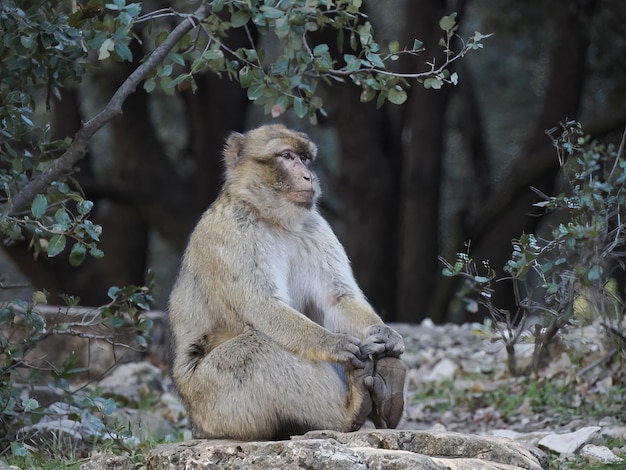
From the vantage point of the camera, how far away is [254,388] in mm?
4438

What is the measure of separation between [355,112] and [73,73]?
5.99 metres

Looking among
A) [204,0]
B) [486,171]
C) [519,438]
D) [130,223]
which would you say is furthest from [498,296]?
[204,0]

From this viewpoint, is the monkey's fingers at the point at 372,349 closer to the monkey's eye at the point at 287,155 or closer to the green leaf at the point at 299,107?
the monkey's eye at the point at 287,155

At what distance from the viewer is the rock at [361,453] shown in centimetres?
371

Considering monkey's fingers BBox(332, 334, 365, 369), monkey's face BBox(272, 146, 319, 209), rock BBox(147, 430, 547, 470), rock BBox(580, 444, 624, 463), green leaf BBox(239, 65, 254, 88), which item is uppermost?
green leaf BBox(239, 65, 254, 88)

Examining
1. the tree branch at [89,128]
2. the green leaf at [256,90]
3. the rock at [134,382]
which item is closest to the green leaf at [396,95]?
the green leaf at [256,90]

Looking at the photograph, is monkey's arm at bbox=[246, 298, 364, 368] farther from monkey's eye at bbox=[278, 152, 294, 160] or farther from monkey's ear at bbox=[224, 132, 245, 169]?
monkey's ear at bbox=[224, 132, 245, 169]

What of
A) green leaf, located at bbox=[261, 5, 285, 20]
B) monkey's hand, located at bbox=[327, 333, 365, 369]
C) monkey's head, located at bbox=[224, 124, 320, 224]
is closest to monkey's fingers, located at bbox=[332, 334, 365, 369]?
monkey's hand, located at bbox=[327, 333, 365, 369]

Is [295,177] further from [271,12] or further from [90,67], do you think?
[90,67]

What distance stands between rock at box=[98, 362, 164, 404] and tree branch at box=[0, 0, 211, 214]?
2.14 m

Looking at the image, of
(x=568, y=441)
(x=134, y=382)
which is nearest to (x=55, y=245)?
(x=568, y=441)

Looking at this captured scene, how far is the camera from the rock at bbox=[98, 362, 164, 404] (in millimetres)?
7113

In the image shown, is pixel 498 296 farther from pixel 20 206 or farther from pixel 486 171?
pixel 20 206

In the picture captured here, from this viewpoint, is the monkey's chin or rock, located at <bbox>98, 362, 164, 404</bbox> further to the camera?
rock, located at <bbox>98, 362, 164, 404</bbox>
